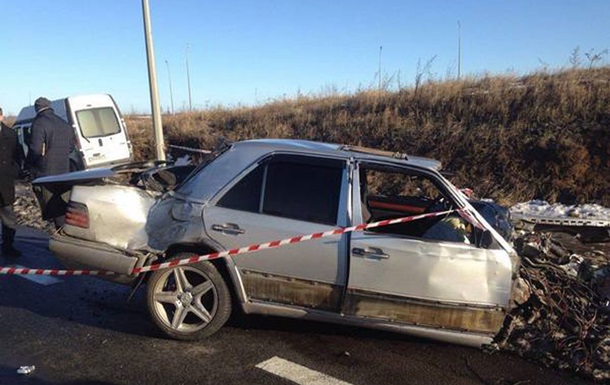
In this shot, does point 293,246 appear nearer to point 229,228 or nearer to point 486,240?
point 229,228

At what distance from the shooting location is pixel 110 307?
16.6ft

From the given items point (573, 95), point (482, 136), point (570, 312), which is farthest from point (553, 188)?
point (570, 312)

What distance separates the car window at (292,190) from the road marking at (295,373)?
1.08 meters

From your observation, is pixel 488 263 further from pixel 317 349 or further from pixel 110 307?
pixel 110 307

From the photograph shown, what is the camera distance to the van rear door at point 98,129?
1296cm

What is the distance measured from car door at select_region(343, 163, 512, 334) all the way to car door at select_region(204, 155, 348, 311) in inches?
6.5

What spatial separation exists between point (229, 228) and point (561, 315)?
278cm

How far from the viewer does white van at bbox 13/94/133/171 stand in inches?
508

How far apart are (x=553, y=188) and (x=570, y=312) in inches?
228

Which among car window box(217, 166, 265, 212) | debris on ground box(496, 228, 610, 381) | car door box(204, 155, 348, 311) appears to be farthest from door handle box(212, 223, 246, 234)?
debris on ground box(496, 228, 610, 381)

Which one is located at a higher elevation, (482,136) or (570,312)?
(482,136)

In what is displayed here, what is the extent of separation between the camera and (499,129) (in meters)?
10.6

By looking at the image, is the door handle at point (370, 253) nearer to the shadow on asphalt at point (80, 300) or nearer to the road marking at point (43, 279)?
the shadow on asphalt at point (80, 300)

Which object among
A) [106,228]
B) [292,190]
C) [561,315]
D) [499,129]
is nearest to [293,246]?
[292,190]
